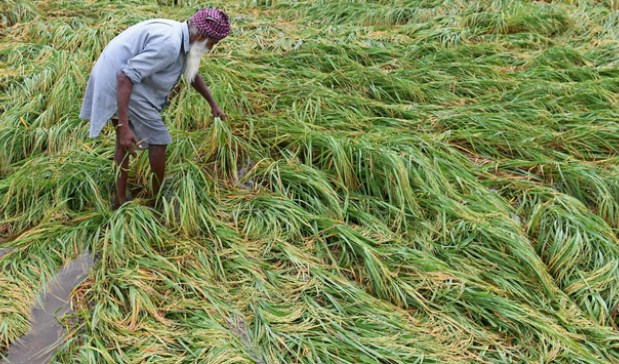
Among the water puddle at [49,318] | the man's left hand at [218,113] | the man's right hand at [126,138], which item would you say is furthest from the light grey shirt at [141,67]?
the water puddle at [49,318]

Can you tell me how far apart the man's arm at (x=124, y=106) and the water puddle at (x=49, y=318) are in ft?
2.27

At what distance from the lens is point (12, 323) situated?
2479 mm

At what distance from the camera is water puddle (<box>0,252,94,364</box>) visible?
239 cm

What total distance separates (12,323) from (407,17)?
4841 millimetres

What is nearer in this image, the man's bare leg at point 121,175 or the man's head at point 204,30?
the man's head at point 204,30

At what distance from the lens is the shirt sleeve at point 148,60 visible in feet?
8.63

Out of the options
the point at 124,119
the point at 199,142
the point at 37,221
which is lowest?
the point at 37,221

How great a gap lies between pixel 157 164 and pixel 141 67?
635 millimetres

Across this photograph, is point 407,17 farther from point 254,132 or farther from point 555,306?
point 555,306

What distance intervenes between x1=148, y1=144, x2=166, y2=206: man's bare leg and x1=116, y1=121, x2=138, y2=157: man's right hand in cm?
21

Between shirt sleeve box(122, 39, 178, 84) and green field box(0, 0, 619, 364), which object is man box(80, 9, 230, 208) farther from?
green field box(0, 0, 619, 364)

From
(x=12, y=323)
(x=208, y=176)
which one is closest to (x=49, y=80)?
(x=208, y=176)

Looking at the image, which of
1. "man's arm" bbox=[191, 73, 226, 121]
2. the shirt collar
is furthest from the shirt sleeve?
"man's arm" bbox=[191, 73, 226, 121]

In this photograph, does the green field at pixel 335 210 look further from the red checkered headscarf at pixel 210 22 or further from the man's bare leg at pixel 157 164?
the red checkered headscarf at pixel 210 22
